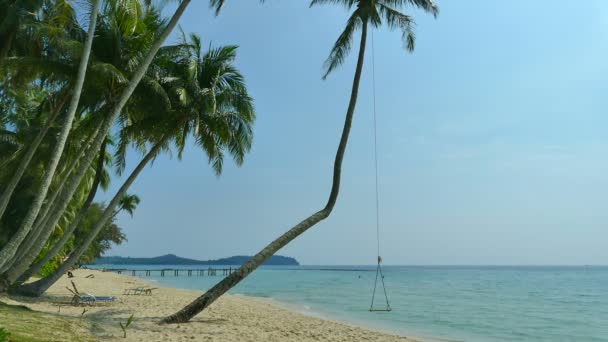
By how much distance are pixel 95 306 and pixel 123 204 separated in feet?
67.7

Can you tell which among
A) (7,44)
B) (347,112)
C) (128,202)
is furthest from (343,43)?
(128,202)

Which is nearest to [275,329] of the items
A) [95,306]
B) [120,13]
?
[95,306]

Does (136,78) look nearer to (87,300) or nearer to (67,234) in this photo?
(67,234)

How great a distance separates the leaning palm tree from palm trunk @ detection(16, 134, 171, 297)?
429cm

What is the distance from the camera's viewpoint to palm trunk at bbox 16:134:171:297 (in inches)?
589

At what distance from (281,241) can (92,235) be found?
20.6 ft

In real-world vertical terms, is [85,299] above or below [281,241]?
below

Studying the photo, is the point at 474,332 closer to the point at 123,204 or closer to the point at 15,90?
the point at 15,90

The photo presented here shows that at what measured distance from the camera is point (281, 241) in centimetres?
1296

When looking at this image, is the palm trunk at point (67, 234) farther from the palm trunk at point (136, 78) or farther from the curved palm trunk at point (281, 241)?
the curved palm trunk at point (281, 241)

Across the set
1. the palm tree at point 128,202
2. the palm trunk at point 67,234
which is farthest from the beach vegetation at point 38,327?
the palm tree at point 128,202

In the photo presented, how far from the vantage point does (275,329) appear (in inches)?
546

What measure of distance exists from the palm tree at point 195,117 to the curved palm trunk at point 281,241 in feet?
14.9

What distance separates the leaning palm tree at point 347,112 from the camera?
40.8ft
